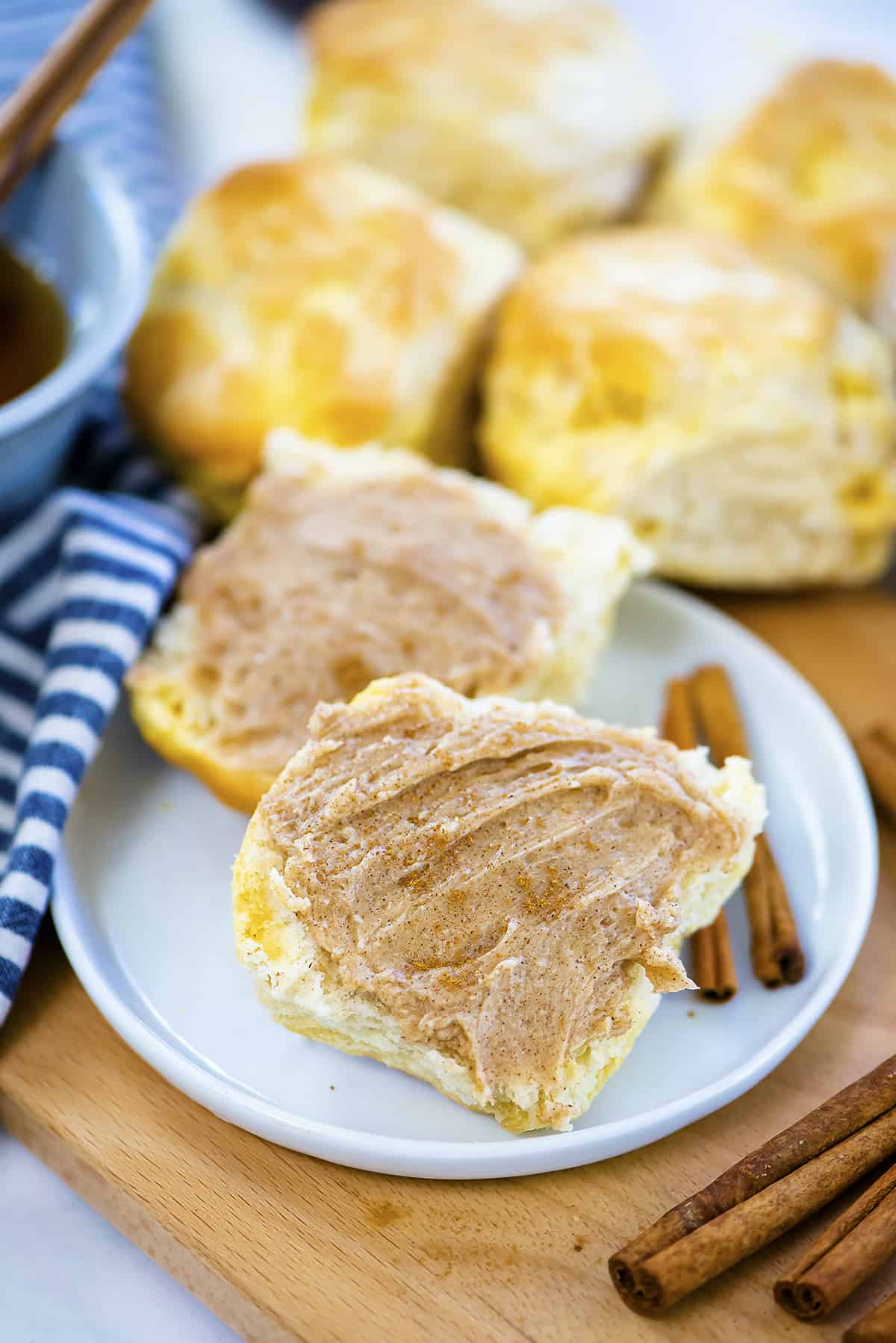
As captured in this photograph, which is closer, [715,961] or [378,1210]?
[378,1210]

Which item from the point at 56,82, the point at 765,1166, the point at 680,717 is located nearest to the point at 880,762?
the point at 680,717

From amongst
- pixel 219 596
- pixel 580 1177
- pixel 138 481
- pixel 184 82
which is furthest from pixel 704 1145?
pixel 184 82

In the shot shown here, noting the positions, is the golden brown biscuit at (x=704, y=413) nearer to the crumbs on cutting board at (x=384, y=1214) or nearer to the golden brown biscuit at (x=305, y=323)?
the golden brown biscuit at (x=305, y=323)

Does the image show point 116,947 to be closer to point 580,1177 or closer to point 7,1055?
point 7,1055

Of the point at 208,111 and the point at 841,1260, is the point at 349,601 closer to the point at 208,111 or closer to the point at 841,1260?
the point at 841,1260

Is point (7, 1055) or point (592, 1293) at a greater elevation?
point (7, 1055)

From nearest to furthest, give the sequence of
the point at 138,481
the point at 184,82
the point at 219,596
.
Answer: the point at 219,596 → the point at 138,481 → the point at 184,82
